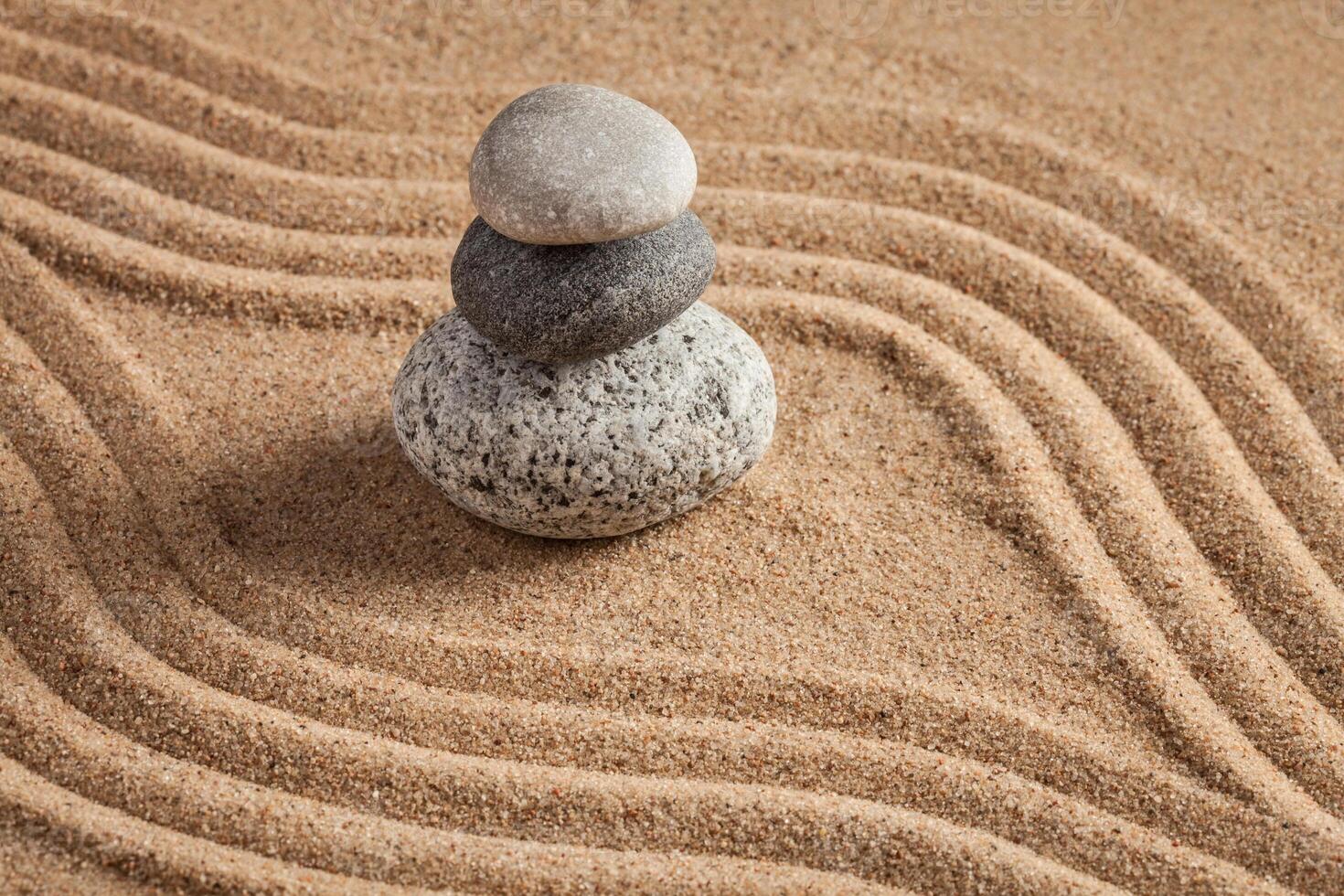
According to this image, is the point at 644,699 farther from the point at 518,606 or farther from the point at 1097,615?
the point at 1097,615

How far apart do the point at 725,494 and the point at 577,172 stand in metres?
1.01

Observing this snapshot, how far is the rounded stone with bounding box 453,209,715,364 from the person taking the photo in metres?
2.81

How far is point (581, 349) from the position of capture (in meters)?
2.88

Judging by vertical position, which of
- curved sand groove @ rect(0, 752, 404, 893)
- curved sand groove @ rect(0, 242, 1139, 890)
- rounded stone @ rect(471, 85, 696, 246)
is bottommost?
curved sand groove @ rect(0, 752, 404, 893)

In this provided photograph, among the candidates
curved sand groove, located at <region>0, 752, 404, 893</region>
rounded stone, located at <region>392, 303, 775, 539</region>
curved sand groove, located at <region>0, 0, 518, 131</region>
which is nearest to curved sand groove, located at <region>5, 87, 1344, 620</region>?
curved sand groove, located at <region>0, 0, 518, 131</region>

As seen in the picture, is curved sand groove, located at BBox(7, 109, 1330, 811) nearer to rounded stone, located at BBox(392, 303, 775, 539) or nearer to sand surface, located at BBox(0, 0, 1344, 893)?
sand surface, located at BBox(0, 0, 1344, 893)

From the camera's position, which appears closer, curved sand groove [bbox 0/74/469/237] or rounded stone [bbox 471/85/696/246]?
rounded stone [bbox 471/85/696/246]

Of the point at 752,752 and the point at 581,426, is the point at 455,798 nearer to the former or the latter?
the point at 752,752

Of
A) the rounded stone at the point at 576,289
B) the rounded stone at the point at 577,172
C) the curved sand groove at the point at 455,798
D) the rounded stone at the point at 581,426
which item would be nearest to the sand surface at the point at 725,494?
the curved sand groove at the point at 455,798

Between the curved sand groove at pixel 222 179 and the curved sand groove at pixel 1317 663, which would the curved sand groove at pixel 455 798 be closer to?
the curved sand groove at pixel 1317 663

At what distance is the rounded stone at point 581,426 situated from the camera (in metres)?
2.91

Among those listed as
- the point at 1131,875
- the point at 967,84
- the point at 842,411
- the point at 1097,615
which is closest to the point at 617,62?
the point at 967,84

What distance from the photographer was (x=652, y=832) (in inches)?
106

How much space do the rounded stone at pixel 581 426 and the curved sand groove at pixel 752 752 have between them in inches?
19.3
